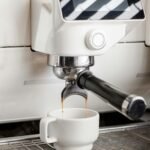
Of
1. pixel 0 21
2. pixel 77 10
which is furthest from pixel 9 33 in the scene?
pixel 77 10

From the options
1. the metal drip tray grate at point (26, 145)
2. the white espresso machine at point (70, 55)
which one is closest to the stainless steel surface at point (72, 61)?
the white espresso machine at point (70, 55)

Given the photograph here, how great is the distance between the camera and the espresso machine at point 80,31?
1.65 feet

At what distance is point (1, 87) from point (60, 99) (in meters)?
0.10

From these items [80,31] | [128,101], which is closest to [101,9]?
[80,31]

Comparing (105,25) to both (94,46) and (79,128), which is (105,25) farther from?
(79,128)

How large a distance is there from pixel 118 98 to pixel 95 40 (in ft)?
0.33

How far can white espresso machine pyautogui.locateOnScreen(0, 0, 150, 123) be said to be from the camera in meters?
0.51

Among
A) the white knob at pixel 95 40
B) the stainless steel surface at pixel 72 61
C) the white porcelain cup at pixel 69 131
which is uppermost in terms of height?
the white knob at pixel 95 40

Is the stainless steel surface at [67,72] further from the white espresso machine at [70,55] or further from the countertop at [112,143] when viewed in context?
the countertop at [112,143]

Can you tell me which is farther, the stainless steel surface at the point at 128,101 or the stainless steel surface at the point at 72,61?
the stainless steel surface at the point at 72,61

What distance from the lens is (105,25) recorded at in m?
0.53

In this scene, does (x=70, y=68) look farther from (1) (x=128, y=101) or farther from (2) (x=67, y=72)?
(1) (x=128, y=101)

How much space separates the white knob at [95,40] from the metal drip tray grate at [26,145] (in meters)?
0.16

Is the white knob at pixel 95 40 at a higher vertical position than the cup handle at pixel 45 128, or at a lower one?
higher
